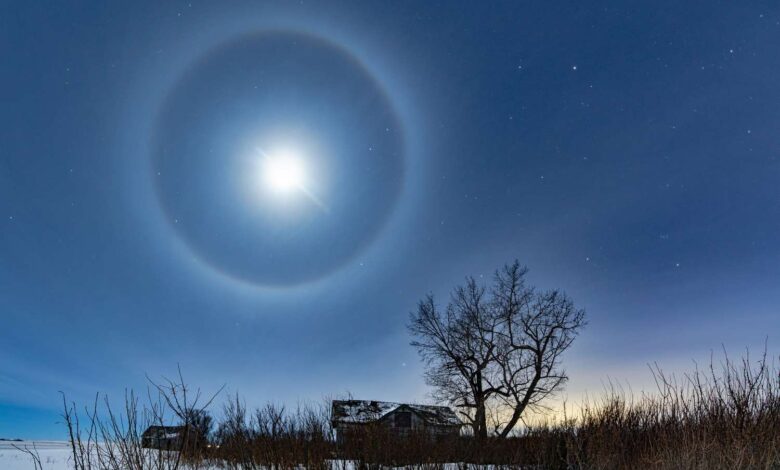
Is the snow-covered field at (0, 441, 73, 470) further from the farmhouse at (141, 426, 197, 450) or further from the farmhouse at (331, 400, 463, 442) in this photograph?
the farmhouse at (331, 400, 463, 442)

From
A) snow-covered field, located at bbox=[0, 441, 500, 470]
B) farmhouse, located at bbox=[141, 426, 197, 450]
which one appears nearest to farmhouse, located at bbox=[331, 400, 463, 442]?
snow-covered field, located at bbox=[0, 441, 500, 470]

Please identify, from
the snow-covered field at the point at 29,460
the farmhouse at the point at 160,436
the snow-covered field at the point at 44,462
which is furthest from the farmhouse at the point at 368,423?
the snow-covered field at the point at 29,460

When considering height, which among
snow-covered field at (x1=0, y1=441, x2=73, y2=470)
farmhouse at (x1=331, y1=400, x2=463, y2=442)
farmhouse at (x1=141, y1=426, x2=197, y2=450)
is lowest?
snow-covered field at (x1=0, y1=441, x2=73, y2=470)

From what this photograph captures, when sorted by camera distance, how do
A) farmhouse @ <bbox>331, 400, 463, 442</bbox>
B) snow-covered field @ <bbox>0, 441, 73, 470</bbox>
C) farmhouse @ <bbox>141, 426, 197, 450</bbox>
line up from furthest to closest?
snow-covered field @ <bbox>0, 441, 73, 470</bbox> → farmhouse @ <bbox>331, 400, 463, 442</bbox> → farmhouse @ <bbox>141, 426, 197, 450</bbox>

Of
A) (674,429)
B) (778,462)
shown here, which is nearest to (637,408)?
(674,429)

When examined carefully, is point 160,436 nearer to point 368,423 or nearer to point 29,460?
point 368,423

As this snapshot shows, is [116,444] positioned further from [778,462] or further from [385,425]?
[778,462]

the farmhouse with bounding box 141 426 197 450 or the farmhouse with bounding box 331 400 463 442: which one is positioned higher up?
the farmhouse with bounding box 141 426 197 450

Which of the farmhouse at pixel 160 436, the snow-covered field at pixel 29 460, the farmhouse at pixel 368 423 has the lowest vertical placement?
the snow-covered field at pixel 29 460

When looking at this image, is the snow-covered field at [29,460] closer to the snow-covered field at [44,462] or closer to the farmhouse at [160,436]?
the snow-covered field at [44,462]

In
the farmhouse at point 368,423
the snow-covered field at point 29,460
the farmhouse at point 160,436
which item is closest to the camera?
the farmhouse at point 160,436

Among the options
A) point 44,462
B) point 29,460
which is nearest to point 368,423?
point 29,460
